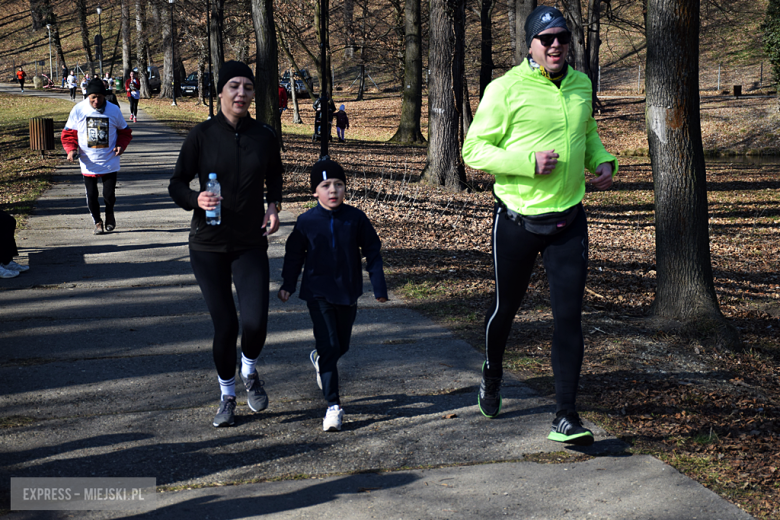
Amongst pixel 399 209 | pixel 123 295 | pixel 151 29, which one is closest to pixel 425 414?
pixel 123 295

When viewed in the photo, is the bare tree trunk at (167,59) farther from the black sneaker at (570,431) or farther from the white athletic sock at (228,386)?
the black sneaker at (570,431)

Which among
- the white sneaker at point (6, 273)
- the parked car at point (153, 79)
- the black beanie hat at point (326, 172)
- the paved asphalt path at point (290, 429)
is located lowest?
the paved asphalt path at point (290, 429)

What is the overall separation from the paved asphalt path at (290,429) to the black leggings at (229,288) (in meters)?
0.59

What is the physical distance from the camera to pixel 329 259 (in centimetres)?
434

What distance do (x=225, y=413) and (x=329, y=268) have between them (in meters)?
1.03

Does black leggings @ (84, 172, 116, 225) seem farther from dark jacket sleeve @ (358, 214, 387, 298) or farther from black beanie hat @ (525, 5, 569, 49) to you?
black beanie hat @ (525, 5, 569, 49)

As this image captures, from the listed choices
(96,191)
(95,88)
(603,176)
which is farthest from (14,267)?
(603,176)

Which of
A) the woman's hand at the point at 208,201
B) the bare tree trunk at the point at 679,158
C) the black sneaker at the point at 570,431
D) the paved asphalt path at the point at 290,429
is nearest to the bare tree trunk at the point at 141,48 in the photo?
the paved asphalt path at the point at 290,429

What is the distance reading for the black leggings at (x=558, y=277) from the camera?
404 centimetres

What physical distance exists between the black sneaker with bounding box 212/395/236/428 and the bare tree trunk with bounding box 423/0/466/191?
1118cm

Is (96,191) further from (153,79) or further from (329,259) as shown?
(153,79)

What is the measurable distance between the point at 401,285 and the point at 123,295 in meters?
2.79

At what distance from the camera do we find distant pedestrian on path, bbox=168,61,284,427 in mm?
4238

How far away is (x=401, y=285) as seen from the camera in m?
8.08
